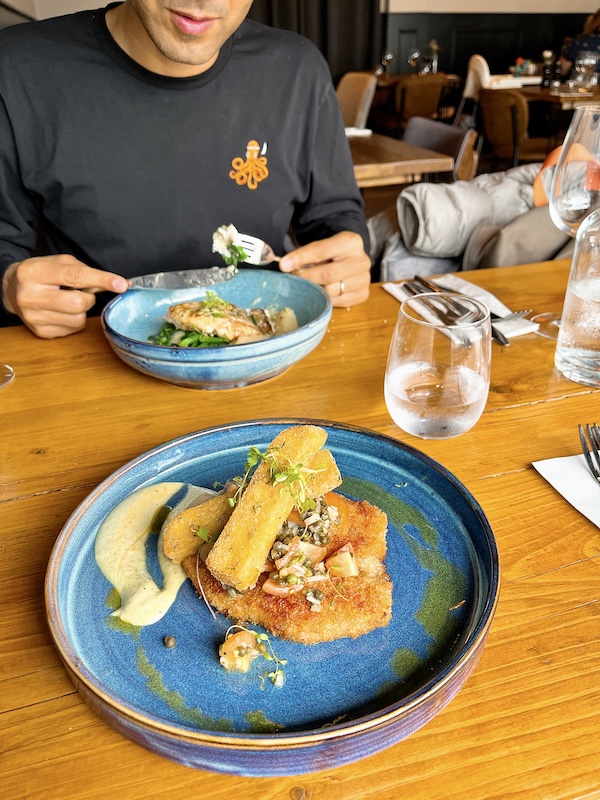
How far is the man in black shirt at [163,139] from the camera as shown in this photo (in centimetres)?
153

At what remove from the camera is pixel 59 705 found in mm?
587

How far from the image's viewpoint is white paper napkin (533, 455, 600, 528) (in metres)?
0.83

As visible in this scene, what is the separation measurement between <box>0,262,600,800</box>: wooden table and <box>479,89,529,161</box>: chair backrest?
5176mm

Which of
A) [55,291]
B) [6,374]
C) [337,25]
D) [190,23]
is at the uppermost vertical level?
[190,23]

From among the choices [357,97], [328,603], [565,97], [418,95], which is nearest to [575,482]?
[328,603]

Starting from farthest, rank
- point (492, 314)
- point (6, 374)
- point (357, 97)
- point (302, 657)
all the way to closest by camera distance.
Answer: point (357, 97), point (492, 314), point (6, 374), point (302, 657)

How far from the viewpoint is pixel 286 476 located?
70cm

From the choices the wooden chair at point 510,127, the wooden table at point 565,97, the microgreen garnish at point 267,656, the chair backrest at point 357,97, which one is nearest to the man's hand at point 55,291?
the microgreen garnish at point 267,656

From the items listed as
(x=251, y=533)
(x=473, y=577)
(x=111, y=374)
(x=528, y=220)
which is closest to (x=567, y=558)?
(x=473, y=577)

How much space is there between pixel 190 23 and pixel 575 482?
52.5 inches

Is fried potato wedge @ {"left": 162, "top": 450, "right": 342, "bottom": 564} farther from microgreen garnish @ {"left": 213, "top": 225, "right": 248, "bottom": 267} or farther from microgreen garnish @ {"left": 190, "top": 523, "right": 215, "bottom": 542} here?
microgreen garnish @ {"left": 213, "top": 225, "right": 248, "bottom": 267}

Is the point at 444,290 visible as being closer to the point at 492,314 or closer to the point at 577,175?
the point at 492,314

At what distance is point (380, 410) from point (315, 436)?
327 millimetres

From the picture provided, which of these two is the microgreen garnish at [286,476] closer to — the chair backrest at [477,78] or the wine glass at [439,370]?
the wine glass at [439,370]
